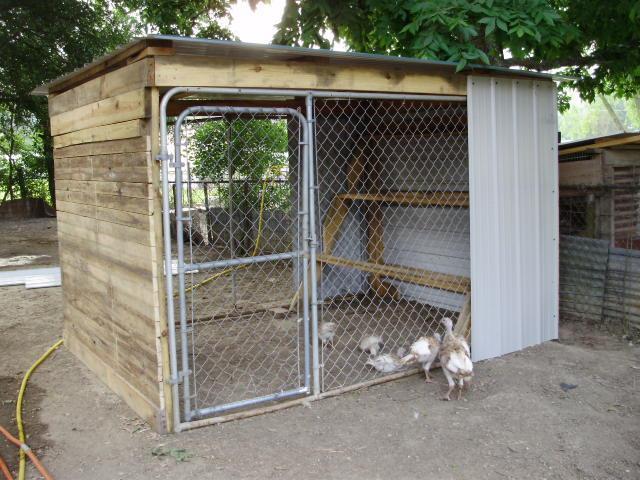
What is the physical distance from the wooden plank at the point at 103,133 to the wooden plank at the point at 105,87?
0.72ft

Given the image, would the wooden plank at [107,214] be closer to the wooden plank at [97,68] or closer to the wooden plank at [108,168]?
the wooden plank at [108,168]

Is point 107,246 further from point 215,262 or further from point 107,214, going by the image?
point 215,262

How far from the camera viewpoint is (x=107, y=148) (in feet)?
15.6

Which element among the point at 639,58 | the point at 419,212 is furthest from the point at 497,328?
the point at 639,58

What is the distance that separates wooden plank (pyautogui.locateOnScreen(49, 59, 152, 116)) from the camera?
13.1 feet

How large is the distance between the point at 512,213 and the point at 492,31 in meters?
1.78

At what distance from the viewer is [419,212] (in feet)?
25.8

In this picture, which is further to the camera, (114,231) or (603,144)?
(603,144)

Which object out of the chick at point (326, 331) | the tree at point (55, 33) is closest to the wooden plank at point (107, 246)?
the chick at point (326, 331)

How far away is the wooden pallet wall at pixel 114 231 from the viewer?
4141 mm

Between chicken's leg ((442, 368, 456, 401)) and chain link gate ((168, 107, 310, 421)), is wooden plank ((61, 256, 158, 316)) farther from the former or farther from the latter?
chicken's leg ((442, 368, 456, 401))

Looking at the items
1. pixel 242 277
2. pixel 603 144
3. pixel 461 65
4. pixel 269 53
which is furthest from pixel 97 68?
pixel 242 277

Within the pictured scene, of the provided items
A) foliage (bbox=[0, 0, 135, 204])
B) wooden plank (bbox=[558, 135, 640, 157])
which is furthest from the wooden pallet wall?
foliage (bbox=[0, 0, 135, 204])

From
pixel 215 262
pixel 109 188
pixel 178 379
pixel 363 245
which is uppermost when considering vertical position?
pixel 109 188
